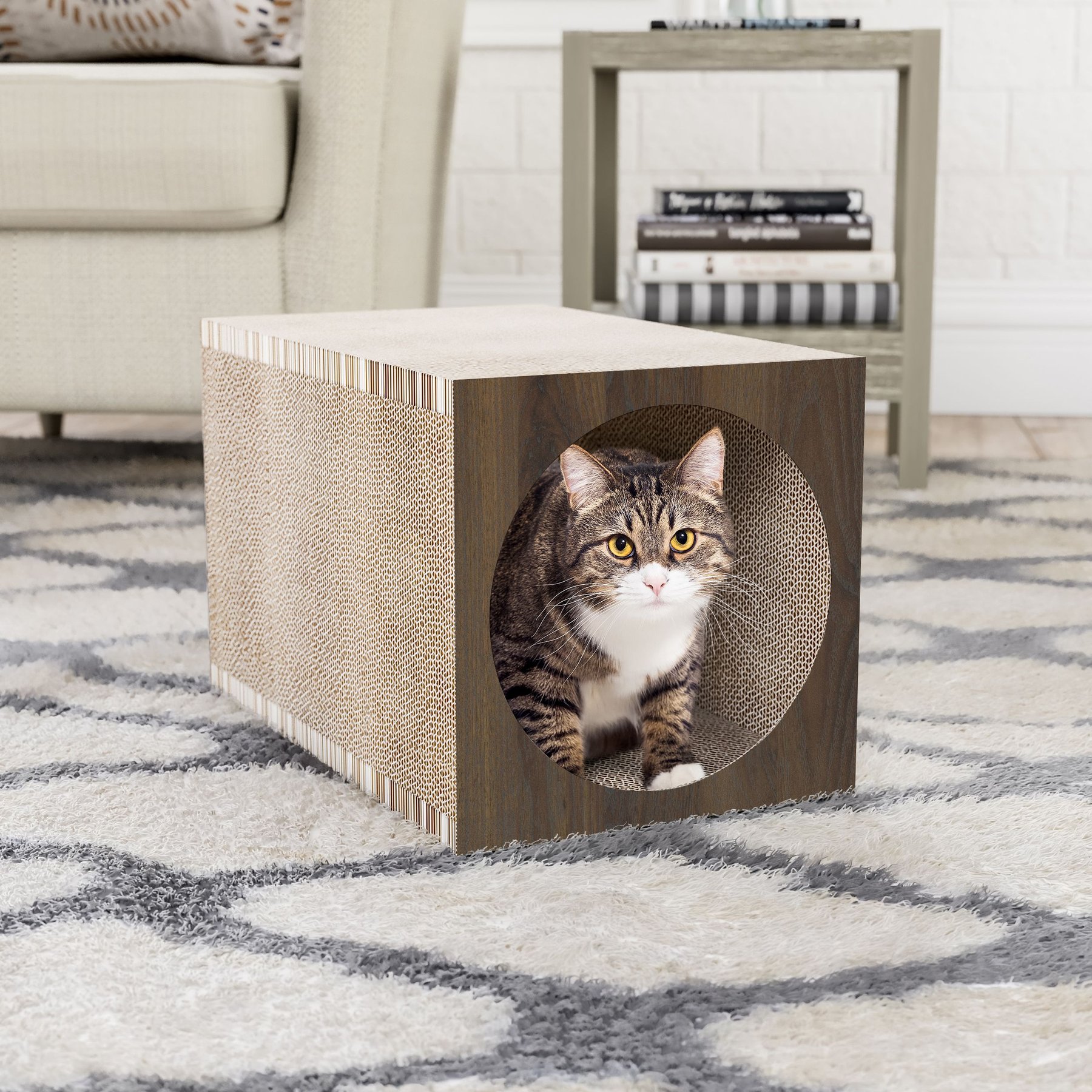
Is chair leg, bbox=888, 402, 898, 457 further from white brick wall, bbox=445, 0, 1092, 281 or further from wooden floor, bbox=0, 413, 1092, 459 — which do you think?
white brick wall, bbox=445, 0, 1092, 281

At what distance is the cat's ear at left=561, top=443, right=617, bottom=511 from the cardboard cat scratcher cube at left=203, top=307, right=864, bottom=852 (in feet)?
0.20

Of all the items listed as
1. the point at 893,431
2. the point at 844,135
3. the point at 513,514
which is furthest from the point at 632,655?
the point at 844,135

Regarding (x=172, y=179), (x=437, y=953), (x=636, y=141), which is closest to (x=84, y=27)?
(x=172, y=179)

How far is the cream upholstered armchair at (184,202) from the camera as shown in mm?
1644

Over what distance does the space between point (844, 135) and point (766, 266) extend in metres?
0.69

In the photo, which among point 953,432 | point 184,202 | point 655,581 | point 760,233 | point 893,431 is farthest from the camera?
point 953,432

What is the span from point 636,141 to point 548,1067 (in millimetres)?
2199

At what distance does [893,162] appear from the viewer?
2574 mm

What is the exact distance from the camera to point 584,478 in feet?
2.97

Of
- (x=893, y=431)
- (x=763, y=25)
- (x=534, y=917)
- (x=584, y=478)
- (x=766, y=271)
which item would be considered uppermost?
(x=763, y=25)

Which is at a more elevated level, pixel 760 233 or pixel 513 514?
pixel 760 233

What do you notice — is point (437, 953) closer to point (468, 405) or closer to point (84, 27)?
point (468, 405)

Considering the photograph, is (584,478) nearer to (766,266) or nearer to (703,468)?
(703,468)

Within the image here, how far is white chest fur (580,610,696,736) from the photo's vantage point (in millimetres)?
929
